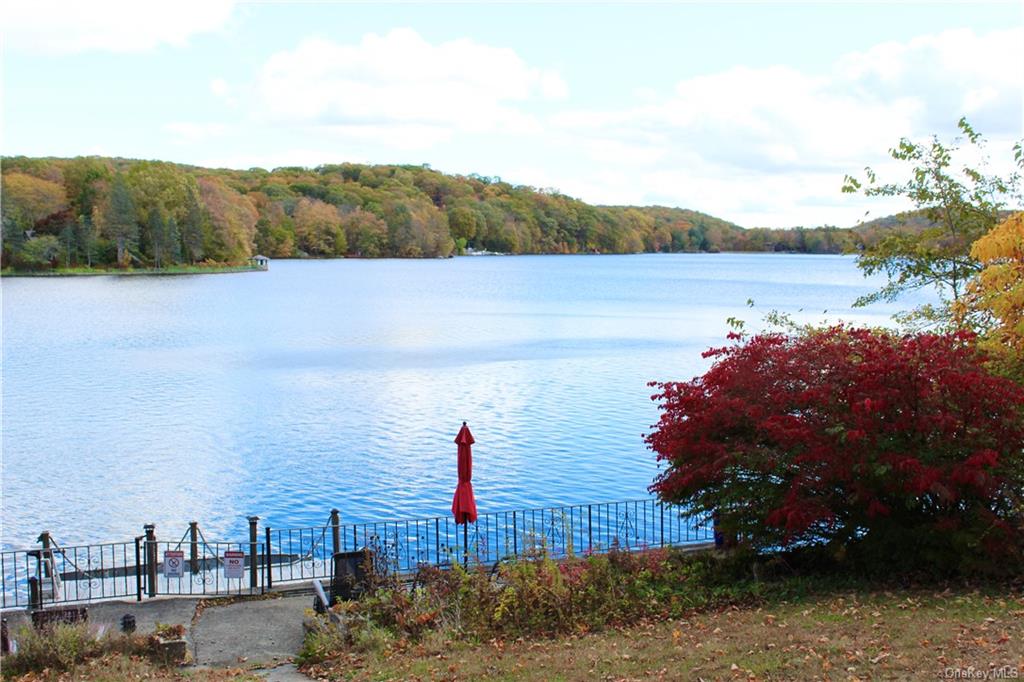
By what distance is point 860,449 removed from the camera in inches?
471

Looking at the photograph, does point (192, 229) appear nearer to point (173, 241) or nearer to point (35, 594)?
point (173, 241)

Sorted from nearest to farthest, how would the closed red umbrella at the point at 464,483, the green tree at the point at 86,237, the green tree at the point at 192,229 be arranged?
the closed red umbrella at the point at 464,483
the green tree at the point at 86,237
the green tree at the point at 192,229

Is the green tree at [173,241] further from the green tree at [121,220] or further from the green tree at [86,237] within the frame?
the green tree at [86,237]

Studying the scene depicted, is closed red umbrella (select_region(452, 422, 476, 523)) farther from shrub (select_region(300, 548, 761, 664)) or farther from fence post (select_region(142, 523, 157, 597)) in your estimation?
fence post (select_region(142, 523, 157, 597))

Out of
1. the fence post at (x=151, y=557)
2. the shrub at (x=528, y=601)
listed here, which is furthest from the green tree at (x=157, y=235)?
the shrub at (x=528, y=601)

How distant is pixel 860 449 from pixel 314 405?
29.9 metres

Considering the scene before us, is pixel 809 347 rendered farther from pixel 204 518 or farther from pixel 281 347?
pixel 281 347

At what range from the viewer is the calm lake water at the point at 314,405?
85.9 ft

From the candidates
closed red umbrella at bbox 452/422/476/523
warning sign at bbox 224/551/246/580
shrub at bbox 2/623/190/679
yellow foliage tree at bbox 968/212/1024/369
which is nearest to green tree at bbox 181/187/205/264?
closed red umbrella at bbox 452/422/476/523

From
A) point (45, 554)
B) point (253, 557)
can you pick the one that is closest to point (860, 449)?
point (253, 557)

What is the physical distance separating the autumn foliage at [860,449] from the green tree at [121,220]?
401 ft

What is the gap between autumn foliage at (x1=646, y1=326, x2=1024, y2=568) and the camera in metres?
11.8

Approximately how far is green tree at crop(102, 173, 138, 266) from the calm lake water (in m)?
35.0

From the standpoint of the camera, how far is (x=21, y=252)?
121m
